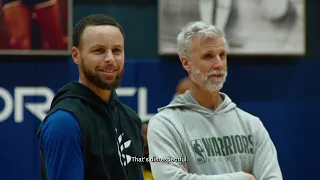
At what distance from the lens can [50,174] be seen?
175 cm

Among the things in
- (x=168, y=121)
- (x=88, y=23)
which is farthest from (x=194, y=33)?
(x=88, y=23)

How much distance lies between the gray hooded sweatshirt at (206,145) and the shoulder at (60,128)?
69cm

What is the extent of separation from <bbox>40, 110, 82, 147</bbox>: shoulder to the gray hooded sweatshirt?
69 cm

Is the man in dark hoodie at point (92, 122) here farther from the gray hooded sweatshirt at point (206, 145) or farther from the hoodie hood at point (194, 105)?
the hoodie hood at point (194, 105)

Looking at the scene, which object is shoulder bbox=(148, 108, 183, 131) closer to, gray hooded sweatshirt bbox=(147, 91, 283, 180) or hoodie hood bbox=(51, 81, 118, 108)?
gray hooded sweatshirt bbox=(147, 91, 283, 180)

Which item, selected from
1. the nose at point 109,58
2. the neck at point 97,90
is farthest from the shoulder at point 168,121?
the nose at point 109,58

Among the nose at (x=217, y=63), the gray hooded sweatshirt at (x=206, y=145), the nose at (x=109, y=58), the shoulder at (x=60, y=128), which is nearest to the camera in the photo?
the shoulder at (x=60, y=128)

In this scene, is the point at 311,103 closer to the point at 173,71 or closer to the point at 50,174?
the point at 173,71

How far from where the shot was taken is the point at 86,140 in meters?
1.81

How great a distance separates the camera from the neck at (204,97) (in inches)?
101

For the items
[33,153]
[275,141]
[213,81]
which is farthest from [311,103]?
[213,81]

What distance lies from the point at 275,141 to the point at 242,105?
50 centimetres

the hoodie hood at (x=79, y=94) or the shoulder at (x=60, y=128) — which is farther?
the hoodie hood at (x=79, y=94)

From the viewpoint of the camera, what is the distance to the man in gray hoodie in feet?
7.85
